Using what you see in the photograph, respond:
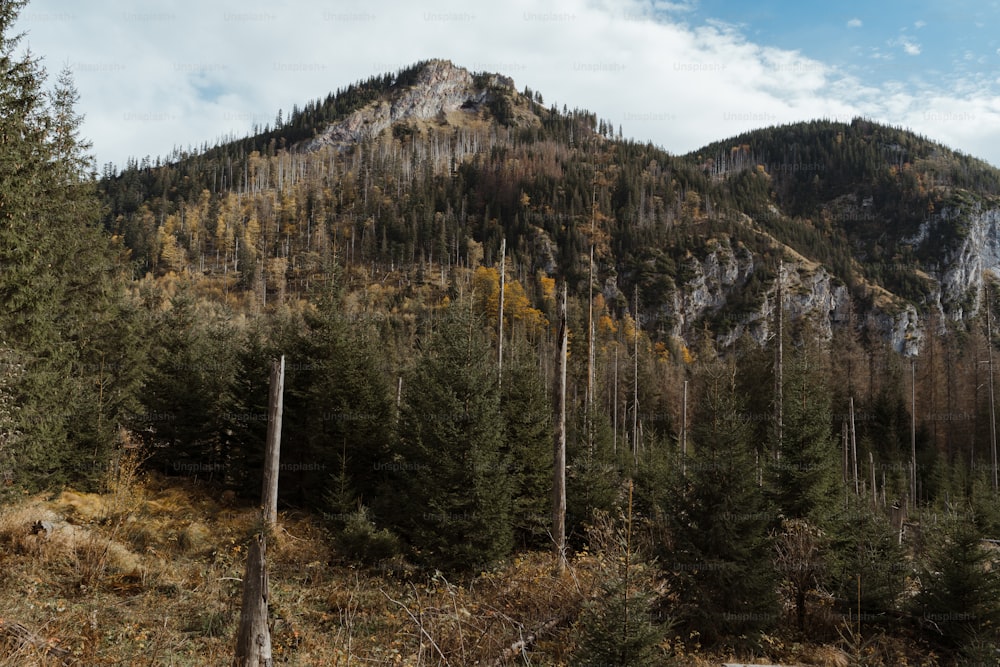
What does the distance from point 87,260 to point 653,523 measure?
781 inches

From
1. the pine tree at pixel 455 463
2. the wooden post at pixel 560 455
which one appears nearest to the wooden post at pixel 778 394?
the wooden post at pixel 560 455

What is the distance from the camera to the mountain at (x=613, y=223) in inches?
3959

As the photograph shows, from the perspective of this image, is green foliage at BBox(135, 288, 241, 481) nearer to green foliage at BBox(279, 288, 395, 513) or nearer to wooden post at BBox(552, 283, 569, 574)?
green foliage at BBox(279, 288, 395, 513)

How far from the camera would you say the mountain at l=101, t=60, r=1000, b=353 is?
3959 inches

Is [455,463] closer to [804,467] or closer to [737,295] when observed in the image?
[804,467]

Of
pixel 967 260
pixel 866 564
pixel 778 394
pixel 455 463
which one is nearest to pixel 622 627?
pixel 455 463

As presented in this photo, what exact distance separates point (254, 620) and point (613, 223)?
116510 mm

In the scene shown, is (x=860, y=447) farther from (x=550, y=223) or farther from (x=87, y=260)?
(x=550, y=223)

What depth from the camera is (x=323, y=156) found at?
180 metres

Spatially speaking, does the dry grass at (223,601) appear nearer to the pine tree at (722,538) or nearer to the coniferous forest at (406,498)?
the coniferous forest at (406,498)

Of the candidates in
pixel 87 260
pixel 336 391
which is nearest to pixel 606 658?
pixel 336 391

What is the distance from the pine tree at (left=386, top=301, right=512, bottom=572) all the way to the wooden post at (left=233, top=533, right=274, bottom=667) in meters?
8.30

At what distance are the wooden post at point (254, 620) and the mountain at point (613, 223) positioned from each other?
69784 millimetres

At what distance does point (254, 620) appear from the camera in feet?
17.9
